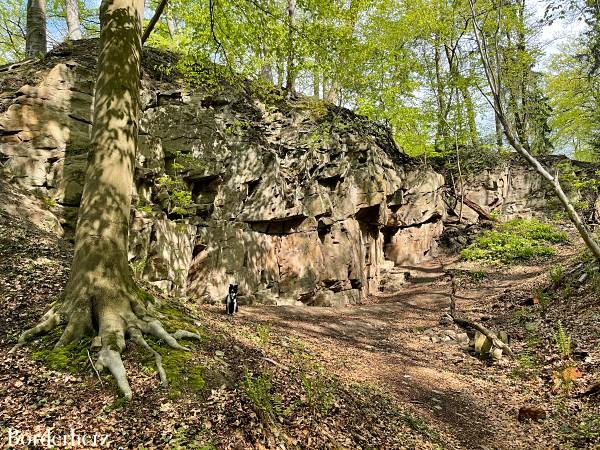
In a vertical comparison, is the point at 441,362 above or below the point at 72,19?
below

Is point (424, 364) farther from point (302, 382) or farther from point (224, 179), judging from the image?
point (224, 179)

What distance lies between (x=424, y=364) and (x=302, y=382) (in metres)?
3.76

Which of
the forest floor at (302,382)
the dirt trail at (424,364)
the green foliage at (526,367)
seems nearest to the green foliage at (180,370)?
the forest floor at (302,382)

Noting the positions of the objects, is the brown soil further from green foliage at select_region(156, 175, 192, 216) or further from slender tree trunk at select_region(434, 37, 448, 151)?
slender tree trunk at select_region(434, 37, 448, 151)

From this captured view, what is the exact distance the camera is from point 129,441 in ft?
9.92

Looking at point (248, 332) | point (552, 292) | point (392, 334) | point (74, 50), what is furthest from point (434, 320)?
point (74, 50)

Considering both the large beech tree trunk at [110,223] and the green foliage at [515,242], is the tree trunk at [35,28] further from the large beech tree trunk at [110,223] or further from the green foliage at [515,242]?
the green foliage at [515,242]

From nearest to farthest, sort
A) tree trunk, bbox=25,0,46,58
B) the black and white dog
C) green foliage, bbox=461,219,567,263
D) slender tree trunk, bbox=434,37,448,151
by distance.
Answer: the black and white dog
tree trunk, bbox=25,0,46,58
green foliage, bbox=461,219,567,263
slender tree trunk, bbox=434,37,448,151

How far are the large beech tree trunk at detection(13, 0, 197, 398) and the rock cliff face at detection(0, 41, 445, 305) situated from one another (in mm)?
4330

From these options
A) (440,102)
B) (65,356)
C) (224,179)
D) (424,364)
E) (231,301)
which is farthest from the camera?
(440,102)

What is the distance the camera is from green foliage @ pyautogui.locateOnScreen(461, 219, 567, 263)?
18500mm

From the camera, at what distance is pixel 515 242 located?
19.6m

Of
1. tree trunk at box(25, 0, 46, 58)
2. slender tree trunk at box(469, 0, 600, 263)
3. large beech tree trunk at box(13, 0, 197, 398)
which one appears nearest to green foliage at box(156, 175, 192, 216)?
tree trunk at box(25, 0, 46, 58)

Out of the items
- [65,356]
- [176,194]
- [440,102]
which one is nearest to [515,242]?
[440,102]
